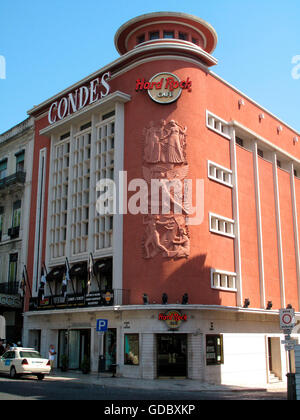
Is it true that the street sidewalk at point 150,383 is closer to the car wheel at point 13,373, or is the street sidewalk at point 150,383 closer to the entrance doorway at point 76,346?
the car wheel at point 13,373

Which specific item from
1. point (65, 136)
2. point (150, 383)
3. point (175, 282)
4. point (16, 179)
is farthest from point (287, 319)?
point (16, 179)

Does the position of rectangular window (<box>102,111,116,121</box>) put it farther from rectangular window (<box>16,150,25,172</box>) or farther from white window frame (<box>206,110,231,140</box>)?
rectangular window (<box>16,150,25,172</box>)

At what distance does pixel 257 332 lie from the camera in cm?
→ 3581

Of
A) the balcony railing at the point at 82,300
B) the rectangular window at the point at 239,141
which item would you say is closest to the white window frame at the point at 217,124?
the rectangular window at the point at 239,141

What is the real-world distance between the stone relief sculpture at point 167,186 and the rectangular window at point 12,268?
1656 centimetres

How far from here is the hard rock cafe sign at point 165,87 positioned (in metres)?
34.1

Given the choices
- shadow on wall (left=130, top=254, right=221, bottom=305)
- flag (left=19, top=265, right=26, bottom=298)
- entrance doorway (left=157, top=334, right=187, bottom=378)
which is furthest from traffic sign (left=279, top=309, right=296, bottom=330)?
flag (left=19, top=265, right=26, bottom=298)

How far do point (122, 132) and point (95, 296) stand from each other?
11899 millimetres

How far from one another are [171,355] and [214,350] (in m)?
2.95

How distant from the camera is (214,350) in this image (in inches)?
1214

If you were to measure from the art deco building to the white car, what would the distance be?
4.00 meters

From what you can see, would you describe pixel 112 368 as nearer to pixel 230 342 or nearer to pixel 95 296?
pixel 95 296

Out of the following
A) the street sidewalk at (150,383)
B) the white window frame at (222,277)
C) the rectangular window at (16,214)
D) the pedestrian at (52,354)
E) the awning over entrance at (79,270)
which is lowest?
the street sidewalk at (150,383)

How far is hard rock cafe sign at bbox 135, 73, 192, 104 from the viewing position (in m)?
34.1
